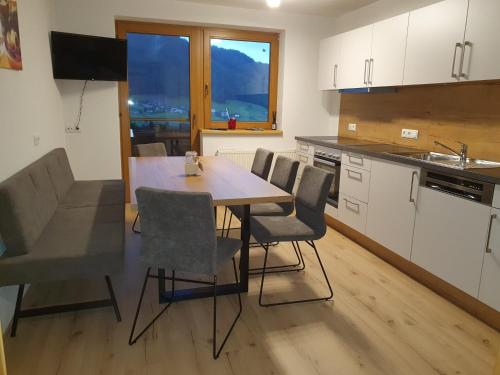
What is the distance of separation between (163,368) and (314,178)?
4.81 feet

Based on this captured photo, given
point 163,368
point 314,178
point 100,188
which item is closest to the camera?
point 163,368

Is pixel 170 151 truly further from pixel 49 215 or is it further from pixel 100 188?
pixel 49 215

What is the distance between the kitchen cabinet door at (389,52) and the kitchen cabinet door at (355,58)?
0.10m

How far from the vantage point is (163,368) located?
1891 millimetres

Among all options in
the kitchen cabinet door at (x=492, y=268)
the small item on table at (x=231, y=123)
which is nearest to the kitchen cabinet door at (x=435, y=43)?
the kitchen cabinet door at (x=492, y=268)

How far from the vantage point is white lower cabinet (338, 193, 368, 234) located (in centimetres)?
350

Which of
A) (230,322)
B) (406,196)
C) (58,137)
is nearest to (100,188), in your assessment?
(58,137)

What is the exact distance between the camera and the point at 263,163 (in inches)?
139

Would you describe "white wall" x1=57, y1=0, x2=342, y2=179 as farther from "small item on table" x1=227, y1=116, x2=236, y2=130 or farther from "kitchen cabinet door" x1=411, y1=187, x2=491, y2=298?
"kitchen cabinet door" x1=411, y1=187, x2=491, y2=298

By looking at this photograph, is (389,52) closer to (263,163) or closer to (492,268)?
(263,163)

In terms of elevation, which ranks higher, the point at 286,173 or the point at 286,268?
the point at 286,173

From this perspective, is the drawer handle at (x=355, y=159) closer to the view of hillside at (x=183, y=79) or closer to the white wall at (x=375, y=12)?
the white wall at (x=375, y=12)

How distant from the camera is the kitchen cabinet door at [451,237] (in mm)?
2344

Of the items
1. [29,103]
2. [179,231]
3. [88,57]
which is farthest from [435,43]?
[88,57]
